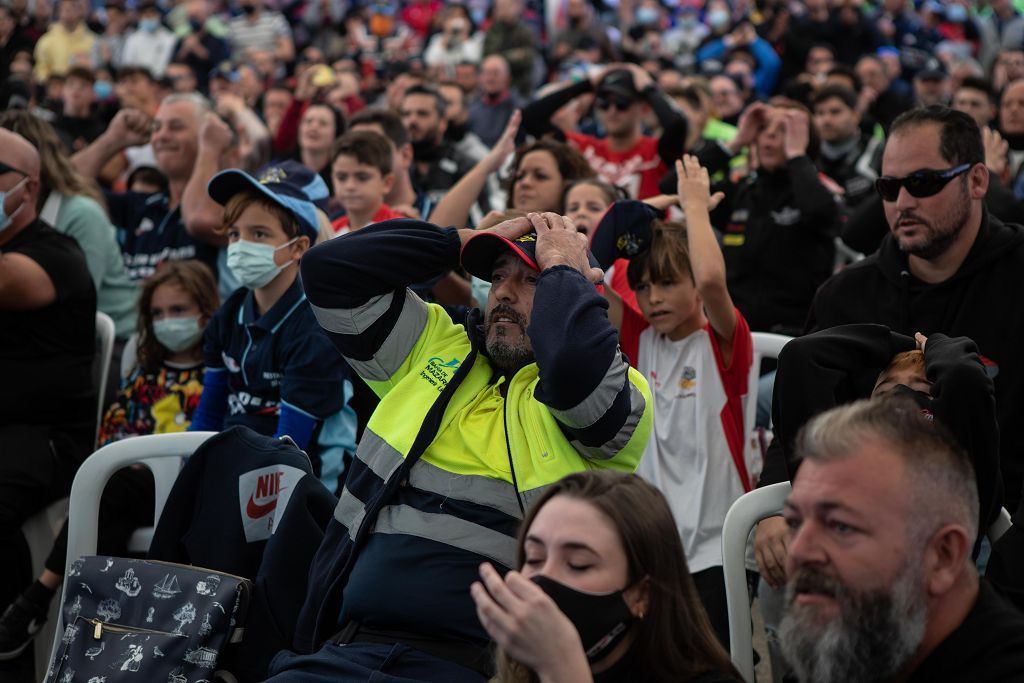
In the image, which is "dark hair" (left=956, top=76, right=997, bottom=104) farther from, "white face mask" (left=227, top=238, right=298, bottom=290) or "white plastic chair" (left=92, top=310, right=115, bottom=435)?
"white plastic chair" (left=92, top=310, right=115, bottom=435)

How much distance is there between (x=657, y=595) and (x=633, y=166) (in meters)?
4.68

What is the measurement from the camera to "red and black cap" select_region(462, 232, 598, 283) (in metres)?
3.06

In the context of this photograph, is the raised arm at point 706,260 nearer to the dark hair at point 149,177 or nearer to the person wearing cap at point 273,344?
the person wearing cap at point 273,344

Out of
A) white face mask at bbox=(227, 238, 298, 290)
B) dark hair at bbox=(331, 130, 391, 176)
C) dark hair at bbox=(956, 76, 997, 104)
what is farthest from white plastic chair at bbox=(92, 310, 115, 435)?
dark hair at bbox=(956, 76, 997, 104)

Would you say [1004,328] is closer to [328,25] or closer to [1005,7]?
[1005,7]

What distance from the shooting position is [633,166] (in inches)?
260

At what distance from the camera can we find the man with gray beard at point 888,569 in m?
1.93

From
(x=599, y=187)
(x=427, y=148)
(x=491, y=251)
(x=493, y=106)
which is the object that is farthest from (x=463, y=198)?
(x=493, y=106)

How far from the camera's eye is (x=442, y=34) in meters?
15.4

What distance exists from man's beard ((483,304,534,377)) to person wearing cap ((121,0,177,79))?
45.7 feet

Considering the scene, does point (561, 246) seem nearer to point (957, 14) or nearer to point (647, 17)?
point (647, 17)

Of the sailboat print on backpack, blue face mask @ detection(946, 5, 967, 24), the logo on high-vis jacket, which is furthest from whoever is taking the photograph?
blue face mask @ detection(946, 5, 967, 24)

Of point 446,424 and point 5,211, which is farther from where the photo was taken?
point 5,211

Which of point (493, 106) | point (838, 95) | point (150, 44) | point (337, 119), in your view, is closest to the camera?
point (337, 119)
